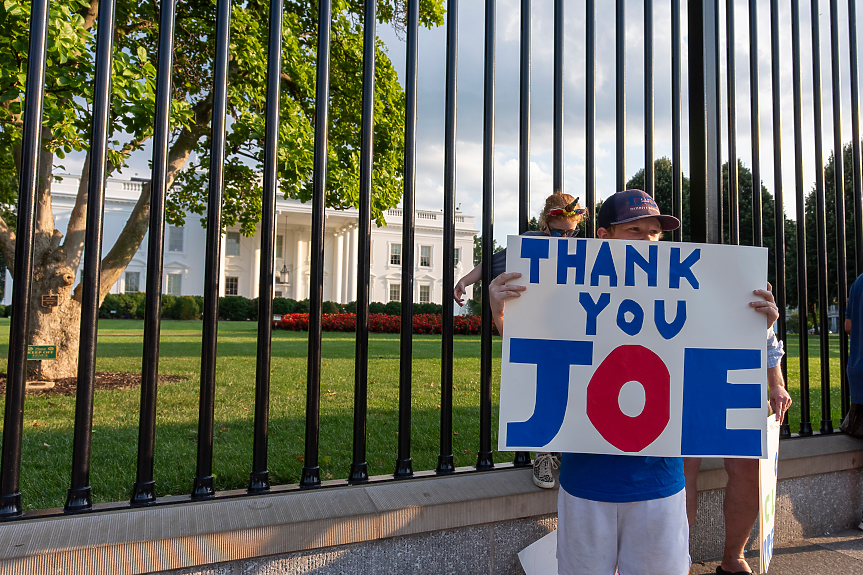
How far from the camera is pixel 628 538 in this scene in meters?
1.84

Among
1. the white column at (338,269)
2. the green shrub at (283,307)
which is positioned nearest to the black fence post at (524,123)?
the green shrub at (283,307)

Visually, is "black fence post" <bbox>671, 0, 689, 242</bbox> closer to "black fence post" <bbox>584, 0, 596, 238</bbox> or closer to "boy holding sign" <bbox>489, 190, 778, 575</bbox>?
"black fence post" <bbox>584, 0, 596, 238</bbox>

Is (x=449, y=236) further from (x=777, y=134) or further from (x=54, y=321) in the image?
(x=54, y=321)

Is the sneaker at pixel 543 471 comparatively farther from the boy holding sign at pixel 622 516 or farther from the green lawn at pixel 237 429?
the green lawn at pixel 237 429

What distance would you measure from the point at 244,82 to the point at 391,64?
2.75 m

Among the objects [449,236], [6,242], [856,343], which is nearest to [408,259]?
[449,236]

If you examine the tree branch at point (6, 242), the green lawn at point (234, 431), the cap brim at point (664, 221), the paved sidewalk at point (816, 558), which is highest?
the tree branch at point (6, 242)

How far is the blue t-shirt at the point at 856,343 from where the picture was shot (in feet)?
10.8

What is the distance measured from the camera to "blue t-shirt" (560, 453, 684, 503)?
1.83 metres

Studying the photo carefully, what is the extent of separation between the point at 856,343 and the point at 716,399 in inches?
78.8

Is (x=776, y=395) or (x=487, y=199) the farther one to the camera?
(x=487, y=199)

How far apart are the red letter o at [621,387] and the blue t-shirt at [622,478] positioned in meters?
0.08

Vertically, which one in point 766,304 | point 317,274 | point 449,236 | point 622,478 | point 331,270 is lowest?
point 622,478

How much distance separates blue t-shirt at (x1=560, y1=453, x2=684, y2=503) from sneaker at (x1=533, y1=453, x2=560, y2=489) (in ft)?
1.72
